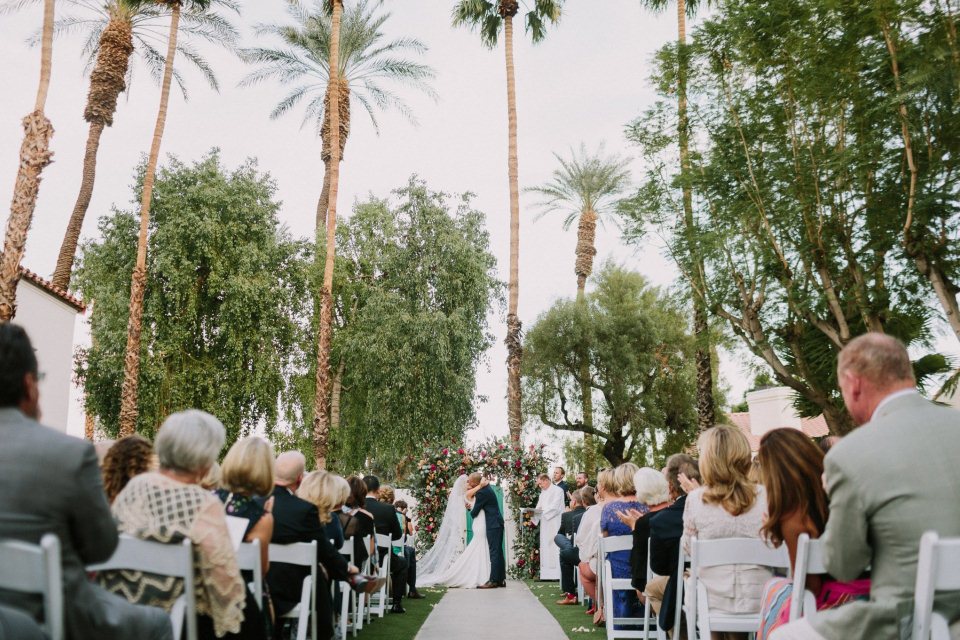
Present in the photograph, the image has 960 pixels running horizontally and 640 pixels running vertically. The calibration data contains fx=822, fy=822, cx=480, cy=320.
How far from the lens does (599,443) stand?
121ft

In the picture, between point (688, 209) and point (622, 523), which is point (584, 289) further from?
point (622, 523)

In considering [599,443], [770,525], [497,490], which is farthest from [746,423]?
[770,525]

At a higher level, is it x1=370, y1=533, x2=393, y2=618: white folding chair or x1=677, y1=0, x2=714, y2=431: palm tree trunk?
x1=677, y1=0, x2=714, y2=431: palm tree trunk

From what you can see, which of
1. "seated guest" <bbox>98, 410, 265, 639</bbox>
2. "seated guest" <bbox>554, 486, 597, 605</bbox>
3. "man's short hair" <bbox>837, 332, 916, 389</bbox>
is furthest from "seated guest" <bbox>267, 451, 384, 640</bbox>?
"seated guest" <bbox>554, 486, 597, 605</bbox>

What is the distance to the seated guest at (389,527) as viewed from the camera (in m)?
10.5

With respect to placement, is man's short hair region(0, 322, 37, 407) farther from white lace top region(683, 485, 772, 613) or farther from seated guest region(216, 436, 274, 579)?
white lace top region(683, 485, 772, 613)

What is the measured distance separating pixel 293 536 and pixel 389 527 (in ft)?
16.9

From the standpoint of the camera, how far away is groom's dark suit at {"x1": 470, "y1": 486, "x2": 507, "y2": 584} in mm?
15023

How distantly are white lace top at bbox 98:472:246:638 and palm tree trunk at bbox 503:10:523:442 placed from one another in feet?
57.3

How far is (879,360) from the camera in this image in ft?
9.99

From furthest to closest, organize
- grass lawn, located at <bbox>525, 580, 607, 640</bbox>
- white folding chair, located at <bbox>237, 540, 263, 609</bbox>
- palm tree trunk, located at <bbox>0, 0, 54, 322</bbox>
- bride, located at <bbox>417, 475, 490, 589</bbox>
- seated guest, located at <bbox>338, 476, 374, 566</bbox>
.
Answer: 1. bride, located at <bbox>417, 475, 490, 589</bbox>
2. palm tree trunk, located at <bbox>0, 0, 54, 322</bbox>
3. grass lawn, located at <bbox>525, 580, 607, 640</bbox>
4. seated guest, located at <bbox>338, 476, 374, 566</bbox>
5. white folding chair, located at <bbox>237, 540, 263, 609</bbox>

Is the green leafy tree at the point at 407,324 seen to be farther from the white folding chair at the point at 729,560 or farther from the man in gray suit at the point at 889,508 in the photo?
the man in gray suit at the point at 889,508

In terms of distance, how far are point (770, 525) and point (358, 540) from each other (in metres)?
5.23

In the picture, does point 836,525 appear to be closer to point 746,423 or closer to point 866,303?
point 866,303
